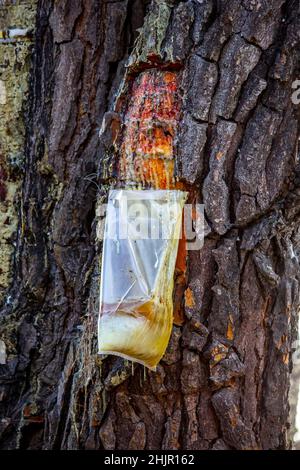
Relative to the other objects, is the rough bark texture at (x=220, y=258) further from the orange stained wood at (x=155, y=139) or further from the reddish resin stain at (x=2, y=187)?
the reddish resin stain at (x=2, y=187)

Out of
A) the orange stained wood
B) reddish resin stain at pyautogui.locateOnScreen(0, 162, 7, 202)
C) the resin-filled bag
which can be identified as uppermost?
the orange stained wood

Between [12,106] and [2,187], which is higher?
[12,106]

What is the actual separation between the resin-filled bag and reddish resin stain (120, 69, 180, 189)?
5 centimetres

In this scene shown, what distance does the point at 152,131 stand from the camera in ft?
5.89

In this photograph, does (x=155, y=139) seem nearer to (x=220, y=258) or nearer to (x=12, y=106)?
(x=220, y=258)

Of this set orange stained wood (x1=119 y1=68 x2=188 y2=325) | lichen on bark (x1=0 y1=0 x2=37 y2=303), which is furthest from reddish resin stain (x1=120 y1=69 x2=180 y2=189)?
lichen on bark (x1=0 y1=0 x2=37 y2=303)

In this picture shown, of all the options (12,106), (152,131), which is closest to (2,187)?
(12,106)

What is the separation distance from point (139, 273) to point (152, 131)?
438 mm

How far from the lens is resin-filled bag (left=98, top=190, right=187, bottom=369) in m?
1.73

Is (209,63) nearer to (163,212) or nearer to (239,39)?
(239,39)

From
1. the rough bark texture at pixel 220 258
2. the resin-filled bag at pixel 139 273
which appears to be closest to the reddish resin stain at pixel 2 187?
the rough bark texture at pixel 220 258

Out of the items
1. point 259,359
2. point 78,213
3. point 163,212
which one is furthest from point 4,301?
point 259,359

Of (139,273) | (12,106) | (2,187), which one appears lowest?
(139,273)

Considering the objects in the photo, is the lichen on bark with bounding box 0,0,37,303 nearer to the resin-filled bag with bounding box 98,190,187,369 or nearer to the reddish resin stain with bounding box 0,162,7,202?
the reddish resin stain with bounding box 0,162,7,202
